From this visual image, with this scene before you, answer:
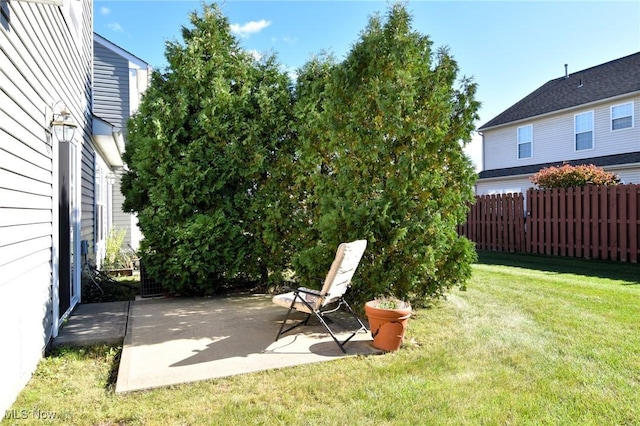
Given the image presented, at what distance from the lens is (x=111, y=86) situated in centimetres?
1073

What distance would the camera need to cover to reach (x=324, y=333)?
455 cm

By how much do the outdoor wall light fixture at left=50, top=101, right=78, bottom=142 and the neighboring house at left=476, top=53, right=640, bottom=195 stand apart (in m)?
15.5

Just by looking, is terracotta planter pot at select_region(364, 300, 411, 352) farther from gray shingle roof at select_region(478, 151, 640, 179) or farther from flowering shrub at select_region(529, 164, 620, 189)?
flowering shrub at select_region(529, 164, 620, 189)

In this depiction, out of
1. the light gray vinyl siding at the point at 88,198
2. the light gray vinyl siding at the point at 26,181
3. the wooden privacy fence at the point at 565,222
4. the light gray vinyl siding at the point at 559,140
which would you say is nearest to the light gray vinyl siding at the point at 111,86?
the light gray vinyl siding at the point at 88,198

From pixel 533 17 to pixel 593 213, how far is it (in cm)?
524

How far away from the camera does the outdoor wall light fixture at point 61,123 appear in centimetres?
421

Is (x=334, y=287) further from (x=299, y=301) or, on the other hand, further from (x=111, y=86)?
(x=111, y=86)

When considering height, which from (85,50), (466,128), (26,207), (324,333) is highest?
(85,50)

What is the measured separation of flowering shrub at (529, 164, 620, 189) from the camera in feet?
34.4

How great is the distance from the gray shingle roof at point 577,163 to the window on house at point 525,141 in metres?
0.66

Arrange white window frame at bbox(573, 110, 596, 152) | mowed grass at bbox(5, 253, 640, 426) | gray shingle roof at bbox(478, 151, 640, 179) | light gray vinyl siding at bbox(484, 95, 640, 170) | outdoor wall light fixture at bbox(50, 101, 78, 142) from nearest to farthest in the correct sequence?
mowed grass at bbox(5, 253, 640, 426), outdoor wall light fixture at bbox(50, 101, 78, 142), gray shingle roof at bbox(478, 151, 640, 179), light gray vinyl siding at bbox(484, 95, 640, 170), white window frame at bbox(573, 110, 596, 152)

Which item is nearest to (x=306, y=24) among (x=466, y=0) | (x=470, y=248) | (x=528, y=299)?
(x=466, y=0)

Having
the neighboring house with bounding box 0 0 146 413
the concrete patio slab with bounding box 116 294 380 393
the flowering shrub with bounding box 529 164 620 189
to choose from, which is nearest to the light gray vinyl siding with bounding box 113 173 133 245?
the neighboring house with bounding box 0 0 146 413

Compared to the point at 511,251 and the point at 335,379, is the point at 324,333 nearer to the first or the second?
the point at 335,379
